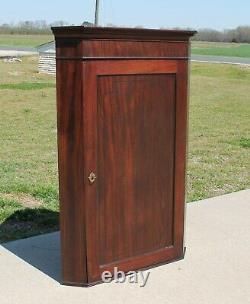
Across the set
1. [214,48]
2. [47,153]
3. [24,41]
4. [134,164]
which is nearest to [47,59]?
[47,153]

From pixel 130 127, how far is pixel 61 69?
0.55 metres

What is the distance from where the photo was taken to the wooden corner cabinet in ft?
10.5

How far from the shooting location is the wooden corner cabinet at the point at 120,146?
10.5 ft

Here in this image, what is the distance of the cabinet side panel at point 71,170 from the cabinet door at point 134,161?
43 mm

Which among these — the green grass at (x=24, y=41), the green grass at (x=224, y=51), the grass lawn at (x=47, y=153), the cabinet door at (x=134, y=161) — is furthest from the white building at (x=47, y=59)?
the green grass at (x=24, y=41)

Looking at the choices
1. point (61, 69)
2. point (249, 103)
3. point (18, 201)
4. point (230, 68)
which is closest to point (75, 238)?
point (61, 69)

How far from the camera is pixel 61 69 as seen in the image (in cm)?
320

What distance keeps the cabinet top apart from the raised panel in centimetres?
23

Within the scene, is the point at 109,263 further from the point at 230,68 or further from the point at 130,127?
the point at 230,68

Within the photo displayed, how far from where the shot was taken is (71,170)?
3.29m

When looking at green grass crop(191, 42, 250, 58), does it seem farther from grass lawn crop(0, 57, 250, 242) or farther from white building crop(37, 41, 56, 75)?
grass lawn crop(0, 57, 250, 242)

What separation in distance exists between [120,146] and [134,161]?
0.15 meters

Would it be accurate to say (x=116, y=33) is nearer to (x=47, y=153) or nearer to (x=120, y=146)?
(x=120, y=146)

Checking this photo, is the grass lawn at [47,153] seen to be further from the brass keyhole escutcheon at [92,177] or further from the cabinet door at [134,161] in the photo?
the brass keyhole escutcheon at [92,177]
